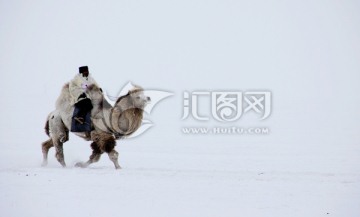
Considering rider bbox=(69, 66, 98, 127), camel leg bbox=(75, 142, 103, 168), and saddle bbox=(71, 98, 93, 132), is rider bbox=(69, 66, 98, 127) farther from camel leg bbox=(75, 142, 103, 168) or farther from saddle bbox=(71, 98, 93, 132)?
camel leg bbox=(75, 142, 103, 168)

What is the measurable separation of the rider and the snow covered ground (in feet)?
3.44

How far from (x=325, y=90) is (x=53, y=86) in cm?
1645

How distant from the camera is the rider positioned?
13.6 meters

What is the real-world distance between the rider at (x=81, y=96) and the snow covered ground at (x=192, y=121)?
3.44 ft

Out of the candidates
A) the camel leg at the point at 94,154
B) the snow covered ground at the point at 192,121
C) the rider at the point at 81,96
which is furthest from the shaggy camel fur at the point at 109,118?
the snow covered ground at the point at 192,121

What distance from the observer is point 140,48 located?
234 ft

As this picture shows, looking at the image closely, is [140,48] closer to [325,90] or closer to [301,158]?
[325,90]

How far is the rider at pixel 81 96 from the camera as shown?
44.8ft

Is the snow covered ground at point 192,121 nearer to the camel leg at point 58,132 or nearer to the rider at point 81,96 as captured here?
the camel leg at point 58,132

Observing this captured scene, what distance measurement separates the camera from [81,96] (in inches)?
541

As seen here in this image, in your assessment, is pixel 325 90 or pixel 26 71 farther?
pixel 26 71

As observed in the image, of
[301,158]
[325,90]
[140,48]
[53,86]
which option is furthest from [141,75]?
[301,158]

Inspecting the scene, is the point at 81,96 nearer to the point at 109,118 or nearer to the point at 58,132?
the point at 109,118

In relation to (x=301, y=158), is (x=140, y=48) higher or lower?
higher
